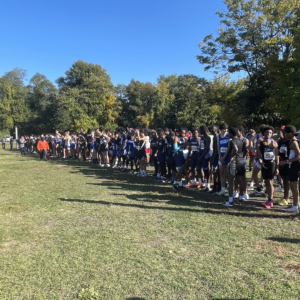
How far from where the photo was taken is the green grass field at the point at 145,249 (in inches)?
129

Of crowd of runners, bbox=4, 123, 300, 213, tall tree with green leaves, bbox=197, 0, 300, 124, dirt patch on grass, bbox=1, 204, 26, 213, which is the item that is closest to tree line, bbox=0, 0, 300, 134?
tall tree with green leaves, bbox=197, 0, 300, 124

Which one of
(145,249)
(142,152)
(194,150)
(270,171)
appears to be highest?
(194,150)

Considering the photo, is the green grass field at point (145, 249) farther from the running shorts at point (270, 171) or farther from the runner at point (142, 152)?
the runner at point (142, 152)

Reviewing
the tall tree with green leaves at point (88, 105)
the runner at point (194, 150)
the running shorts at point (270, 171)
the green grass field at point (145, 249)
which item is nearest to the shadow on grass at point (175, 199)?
the green grass field at point (145, 249)

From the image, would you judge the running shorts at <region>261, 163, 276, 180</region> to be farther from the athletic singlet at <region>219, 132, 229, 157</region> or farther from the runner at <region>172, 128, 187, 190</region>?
the runner at <region>172, 128, 187, 190</region>

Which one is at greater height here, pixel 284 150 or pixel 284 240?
pixel 284 150

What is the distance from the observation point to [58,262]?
392cm

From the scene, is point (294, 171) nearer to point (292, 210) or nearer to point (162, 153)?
point (292, 210)

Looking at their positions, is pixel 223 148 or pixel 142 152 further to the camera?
pixel 142 152

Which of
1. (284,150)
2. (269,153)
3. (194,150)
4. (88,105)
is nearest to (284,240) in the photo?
(269,153)

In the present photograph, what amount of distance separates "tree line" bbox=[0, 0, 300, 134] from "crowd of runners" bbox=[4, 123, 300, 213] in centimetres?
853

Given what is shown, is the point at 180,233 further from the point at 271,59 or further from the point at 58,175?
the point at 271,59

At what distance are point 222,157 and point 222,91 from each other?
22.7 meters

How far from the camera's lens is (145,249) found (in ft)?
14.1
